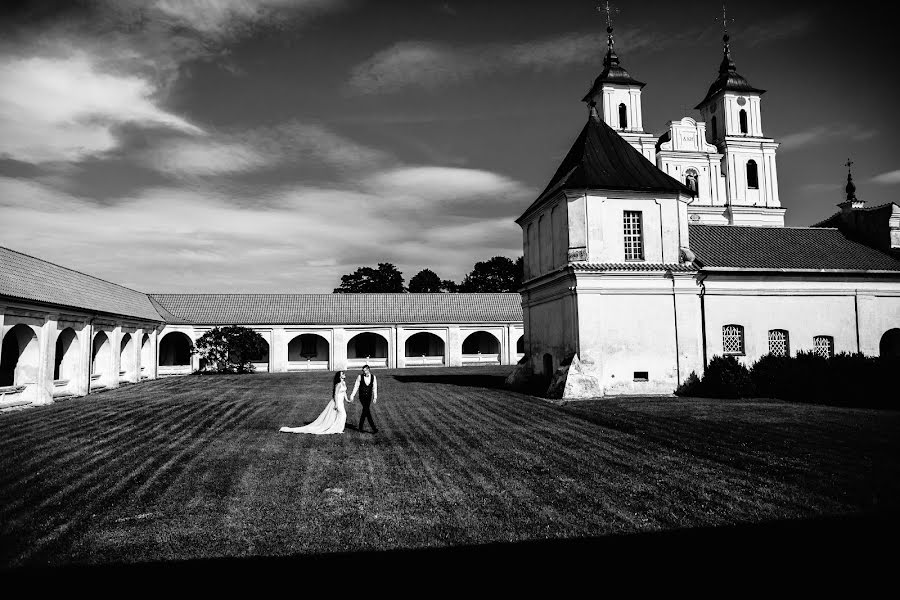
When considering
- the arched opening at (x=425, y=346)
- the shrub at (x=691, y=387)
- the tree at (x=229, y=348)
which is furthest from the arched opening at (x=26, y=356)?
the arched opening at (x=425, y=346)

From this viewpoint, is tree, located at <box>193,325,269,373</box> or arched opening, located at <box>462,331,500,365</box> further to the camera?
arched opening, located at <box>462,331,500,365</box>

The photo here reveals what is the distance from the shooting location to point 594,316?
2022 centimetres

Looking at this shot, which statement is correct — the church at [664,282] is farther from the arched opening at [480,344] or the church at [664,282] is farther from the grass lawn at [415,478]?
the arched opening at [480,344]

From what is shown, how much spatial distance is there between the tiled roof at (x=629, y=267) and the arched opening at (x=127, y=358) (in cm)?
2284

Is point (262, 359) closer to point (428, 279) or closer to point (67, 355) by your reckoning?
point (67, 355)

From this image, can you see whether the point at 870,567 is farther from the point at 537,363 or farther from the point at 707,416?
the point at 537,363

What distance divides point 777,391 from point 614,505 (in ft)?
51.3

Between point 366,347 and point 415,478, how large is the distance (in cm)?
3678

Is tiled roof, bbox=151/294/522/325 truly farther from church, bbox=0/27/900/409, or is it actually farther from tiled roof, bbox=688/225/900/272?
tiled roof, bbox=688/225/900/272

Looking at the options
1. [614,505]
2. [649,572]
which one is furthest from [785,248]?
[649,572]

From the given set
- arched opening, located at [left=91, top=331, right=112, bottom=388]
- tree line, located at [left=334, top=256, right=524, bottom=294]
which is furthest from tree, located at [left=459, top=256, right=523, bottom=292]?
arched opening, located at [left=91, top=331, right=112, bottom=388]

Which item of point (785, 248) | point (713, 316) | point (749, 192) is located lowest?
point (713, 316)

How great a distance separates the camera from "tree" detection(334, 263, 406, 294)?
259 feet

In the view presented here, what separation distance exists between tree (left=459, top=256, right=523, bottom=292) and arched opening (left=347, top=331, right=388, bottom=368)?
35.1 metres
